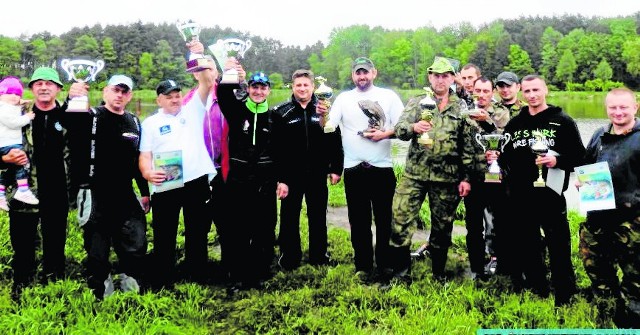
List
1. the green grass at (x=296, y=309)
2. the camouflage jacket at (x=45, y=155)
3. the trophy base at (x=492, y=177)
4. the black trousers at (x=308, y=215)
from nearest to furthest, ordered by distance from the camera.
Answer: the green grass at (x=296, y=309) < the camouflage jacket at (x=45, y=155) < the trophy base at (x=492, y=177) < the black trousers at (x=308, y=215)

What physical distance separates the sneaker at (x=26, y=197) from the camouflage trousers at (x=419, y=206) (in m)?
3.47

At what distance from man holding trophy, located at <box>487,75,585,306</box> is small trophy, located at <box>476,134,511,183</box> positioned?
0.07m

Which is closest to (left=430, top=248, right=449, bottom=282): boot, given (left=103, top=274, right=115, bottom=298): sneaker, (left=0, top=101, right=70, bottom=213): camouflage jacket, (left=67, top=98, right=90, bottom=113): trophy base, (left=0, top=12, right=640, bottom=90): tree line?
(left=103, top=274, right=115, bottom=298): sneaker

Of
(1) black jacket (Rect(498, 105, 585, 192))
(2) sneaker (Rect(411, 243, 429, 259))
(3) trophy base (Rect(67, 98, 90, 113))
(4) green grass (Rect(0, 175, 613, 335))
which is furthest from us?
(2) sneaker (Rect(411, 243, 429, 259))

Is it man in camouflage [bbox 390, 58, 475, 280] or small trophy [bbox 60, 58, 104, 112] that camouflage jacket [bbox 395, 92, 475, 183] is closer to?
man in camouflage [bbox 390, 58, 475, 280]

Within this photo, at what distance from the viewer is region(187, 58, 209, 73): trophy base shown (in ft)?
15.7

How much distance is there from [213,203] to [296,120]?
1321mm

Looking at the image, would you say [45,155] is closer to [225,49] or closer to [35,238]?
[35,238]

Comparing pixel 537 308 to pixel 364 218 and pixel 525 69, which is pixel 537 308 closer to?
pixel 364 218

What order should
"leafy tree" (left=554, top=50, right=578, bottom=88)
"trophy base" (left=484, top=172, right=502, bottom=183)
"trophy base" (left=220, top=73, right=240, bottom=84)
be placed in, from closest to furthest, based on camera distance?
"trophy base" (left=220, top=73, right=240, bottom=84) < "trophy base" (left=484, top=172, right=502, bottom=183) < "leafy tree" (left=554, top=50, right=578, bottom=88)

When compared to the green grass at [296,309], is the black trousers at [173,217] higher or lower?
higher

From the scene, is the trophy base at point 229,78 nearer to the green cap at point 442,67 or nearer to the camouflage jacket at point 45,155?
the camouflage jacket at point 45,155

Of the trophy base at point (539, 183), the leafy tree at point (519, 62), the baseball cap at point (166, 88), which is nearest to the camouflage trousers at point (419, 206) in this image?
the trophy base at point (539, 183)

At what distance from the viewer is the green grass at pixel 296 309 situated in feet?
13.6
